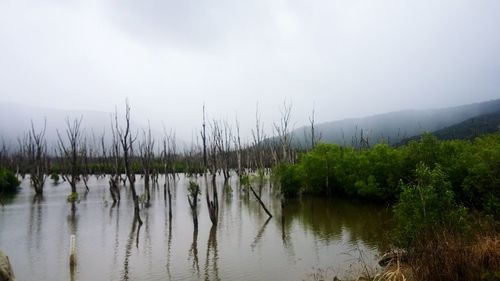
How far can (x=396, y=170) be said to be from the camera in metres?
31.1

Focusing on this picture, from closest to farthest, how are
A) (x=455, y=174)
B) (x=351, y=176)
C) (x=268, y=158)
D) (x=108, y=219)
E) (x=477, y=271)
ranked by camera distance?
(x=477, y=271)
(x=455, y=174)
(x=108, y=219)
(x=351, y=176)
(x=268, y=158)

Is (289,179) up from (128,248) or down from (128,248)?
up

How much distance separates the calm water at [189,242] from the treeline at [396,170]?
2714mm

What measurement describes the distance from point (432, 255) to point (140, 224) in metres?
19.2

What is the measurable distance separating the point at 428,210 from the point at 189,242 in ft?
37.7

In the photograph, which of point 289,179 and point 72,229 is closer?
point 72,229

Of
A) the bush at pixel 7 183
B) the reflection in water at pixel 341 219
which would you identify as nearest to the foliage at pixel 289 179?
the reflection in water at pixel 341 219

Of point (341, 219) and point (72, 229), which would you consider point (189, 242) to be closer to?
point (72, 229)

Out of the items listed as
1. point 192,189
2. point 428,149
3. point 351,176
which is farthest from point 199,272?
point 351,176

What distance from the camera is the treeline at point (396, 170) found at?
19859 millimetres

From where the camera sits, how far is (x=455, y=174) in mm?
24578

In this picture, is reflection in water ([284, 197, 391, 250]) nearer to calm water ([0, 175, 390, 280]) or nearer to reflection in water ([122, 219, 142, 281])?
calm water ([0, 175, 390, 280])

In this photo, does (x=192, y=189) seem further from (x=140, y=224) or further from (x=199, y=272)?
(x=199, y=272)

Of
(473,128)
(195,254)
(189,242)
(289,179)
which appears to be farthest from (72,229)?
(473,128)
